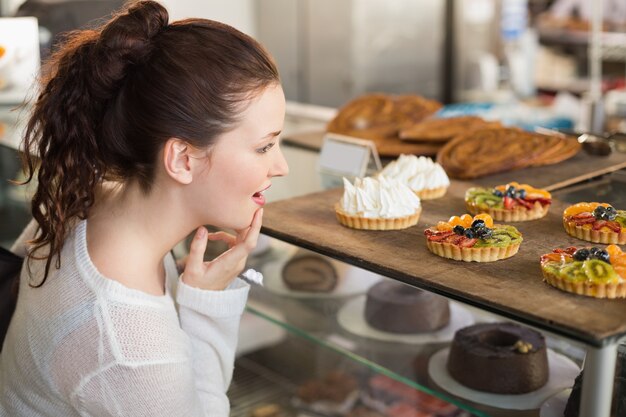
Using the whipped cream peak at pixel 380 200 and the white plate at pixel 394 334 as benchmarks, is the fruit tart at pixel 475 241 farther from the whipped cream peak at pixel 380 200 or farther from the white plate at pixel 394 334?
the white plate at pixel 394 334

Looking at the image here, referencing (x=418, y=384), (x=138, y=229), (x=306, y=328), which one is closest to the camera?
(x=138, y=229)

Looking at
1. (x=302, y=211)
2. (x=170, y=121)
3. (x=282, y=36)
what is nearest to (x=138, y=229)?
(x=170, y=121)

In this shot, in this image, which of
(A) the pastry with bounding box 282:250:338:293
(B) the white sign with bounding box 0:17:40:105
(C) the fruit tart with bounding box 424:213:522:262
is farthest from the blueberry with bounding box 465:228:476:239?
(B) the white sign with bounding box 0:17:40:105

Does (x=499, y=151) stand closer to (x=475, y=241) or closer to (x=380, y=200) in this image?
(x=380, y=200)

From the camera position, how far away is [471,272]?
134 cm

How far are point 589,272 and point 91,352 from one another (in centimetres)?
78

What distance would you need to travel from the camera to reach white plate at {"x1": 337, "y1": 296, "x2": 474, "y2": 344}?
6.39 feet

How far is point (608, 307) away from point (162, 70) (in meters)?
0.76

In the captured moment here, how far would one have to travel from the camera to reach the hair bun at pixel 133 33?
135 centimetres

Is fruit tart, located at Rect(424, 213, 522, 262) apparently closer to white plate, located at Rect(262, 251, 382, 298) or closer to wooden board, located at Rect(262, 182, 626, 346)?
wooden board, located at Rect(262, 182, 626, 346)

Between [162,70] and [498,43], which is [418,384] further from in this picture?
[498,43]

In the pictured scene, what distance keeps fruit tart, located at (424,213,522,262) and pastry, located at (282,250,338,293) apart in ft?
2.27

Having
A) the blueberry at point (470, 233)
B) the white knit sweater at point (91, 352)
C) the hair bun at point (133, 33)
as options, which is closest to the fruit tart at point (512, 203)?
the blueberry at point (470, 233)

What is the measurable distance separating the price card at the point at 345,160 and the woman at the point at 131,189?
588 mm
